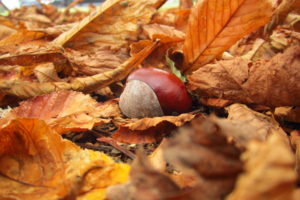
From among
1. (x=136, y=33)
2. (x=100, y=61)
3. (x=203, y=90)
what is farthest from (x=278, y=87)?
(x=136, y=33)

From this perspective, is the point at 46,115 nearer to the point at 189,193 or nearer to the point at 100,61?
the point at 100,61

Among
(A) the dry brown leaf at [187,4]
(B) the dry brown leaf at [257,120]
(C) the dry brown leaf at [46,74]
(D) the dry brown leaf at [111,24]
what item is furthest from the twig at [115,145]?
(A) the dry brown leaf at [187,4]

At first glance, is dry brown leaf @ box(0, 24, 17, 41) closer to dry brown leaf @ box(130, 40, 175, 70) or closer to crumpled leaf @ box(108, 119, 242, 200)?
dry brown leaf @ box(130, 40, 175, 70)

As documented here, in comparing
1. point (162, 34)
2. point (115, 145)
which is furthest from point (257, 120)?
point (162, 34)

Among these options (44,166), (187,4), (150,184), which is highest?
(150,184)

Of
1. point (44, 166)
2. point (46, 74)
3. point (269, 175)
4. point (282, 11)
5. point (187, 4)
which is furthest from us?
point (187, 4)

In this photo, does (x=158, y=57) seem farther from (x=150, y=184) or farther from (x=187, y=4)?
(x=187, y=4)
